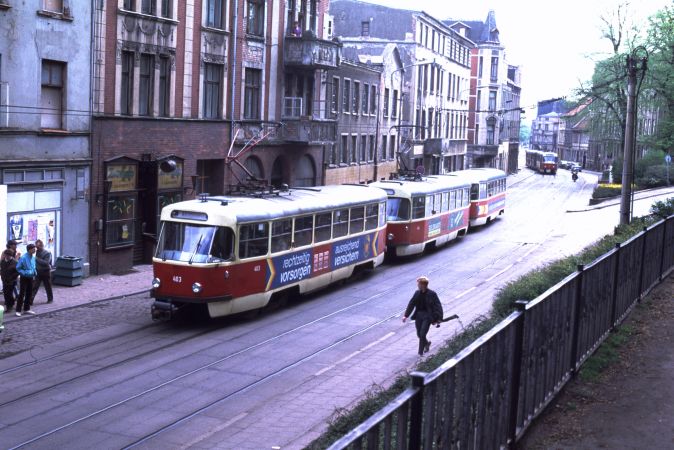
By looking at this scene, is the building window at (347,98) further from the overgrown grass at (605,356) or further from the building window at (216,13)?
the overgrown grass at (605,356)

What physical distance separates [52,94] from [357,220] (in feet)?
32.4

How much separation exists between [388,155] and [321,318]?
41.0 metres

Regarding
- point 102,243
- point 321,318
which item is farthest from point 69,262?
point 321,318

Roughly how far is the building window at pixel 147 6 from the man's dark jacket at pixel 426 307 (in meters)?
16.9

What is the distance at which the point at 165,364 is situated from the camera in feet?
56.4

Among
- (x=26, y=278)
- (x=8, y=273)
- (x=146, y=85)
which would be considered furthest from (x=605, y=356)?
(x=146, y=85)

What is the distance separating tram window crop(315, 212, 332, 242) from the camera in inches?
993

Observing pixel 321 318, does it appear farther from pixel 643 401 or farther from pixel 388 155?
pixel 388 155

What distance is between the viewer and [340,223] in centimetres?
2686

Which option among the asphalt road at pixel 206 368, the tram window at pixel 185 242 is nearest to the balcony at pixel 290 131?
the asphalt road at pixel 206 368

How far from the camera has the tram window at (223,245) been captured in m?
20.5

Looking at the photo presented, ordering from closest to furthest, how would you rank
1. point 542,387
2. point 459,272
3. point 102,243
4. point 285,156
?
point 542,387
point 102,243
point 459,272
point 285,156

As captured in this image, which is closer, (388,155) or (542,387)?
(542,387)

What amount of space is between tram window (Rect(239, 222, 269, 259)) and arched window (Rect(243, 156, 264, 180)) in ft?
51.1
